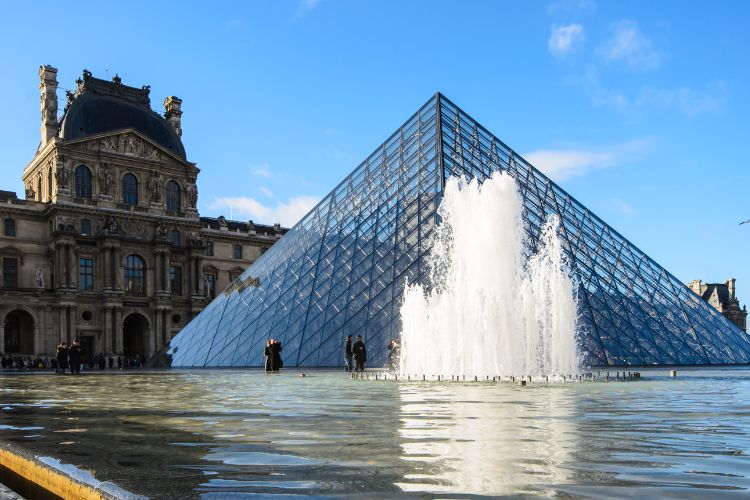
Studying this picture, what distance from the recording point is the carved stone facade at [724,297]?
10344cm

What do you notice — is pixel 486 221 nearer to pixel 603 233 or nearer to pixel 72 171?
pixel 603 233

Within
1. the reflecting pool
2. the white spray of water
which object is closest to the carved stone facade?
the white spray of water

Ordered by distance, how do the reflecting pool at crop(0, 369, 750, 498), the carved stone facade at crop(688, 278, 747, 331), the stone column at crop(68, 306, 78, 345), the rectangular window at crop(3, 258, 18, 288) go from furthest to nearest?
the carved stone facade at crop(688, 278, 747, 331), the rectangular window at crop(3, 258, 18, 288), the stone column at crop(68, 306, 78, 345), the reflecting pool at crop(0, 369, 750, 498)

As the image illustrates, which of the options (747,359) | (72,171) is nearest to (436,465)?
(747,359)

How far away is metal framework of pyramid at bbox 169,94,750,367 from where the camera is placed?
81.6 ft

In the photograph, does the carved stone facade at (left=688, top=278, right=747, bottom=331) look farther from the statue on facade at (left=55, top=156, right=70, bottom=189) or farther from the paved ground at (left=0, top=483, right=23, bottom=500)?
the paved ground at (left=0, top=483, right=23, bottom=500)

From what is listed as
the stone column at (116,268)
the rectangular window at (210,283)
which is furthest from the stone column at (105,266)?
the rectangular window at (210,283)

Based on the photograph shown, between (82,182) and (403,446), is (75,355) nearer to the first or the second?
(403,446)

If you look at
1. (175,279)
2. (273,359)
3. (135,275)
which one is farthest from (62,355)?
(175,279)

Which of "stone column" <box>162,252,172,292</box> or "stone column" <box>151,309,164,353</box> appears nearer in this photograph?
"stone column" <box>151,309,164,353</box>

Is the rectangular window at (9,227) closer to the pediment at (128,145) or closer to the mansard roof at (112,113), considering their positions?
the pediment at (128,145)

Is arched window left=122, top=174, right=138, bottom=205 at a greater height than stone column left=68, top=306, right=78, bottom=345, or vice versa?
arched window left=122, top=174, right=138, bottom=205

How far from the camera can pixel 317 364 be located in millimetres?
24375

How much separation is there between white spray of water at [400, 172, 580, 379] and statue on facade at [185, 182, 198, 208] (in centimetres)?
4031
